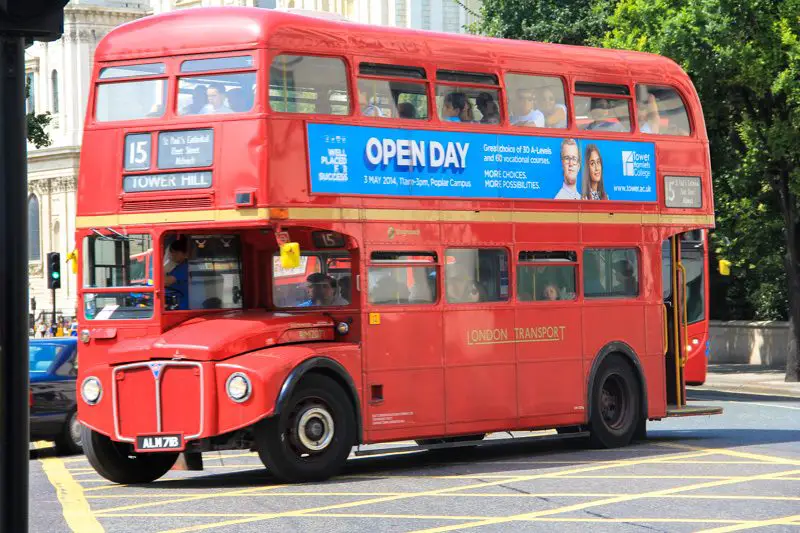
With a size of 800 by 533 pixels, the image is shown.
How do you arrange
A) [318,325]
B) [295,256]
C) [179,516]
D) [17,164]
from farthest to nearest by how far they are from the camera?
[318,325], [295,256], [179,516], [17,164]

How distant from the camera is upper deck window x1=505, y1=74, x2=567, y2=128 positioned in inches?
651

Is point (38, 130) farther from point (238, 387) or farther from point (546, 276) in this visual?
point (238, 387)

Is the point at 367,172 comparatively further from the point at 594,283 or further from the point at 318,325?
the point at 594,283

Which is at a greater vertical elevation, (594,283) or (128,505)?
(594,283)

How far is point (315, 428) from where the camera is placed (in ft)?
46.8

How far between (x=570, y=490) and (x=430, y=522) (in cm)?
230

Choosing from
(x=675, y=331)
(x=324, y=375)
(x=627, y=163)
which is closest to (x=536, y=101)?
(x=627, y=163)

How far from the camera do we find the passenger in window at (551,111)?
1689 centimetres

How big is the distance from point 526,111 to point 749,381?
1976 cm

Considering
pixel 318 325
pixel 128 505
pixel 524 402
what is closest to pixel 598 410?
pixel 524 402

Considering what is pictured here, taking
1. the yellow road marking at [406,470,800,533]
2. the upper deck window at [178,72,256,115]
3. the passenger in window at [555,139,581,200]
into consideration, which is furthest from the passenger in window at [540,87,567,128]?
the yellow road marking at [406,470,800,533]

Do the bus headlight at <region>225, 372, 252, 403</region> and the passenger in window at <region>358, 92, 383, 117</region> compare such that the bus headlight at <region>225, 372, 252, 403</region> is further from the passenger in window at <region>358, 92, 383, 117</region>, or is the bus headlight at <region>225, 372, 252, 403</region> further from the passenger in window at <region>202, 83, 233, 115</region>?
the passenger in window at <region>358, 92, 383, 117</region>

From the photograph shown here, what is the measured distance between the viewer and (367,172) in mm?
15102

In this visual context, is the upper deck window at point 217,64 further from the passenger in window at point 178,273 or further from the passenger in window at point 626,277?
the passenger in window at point 626,277
